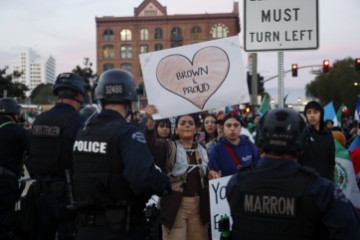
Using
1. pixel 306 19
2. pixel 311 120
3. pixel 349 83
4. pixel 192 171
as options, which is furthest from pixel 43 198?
pixel 349 83

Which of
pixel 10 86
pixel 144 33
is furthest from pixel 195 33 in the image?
pixel 10 86

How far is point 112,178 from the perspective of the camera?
335 cm

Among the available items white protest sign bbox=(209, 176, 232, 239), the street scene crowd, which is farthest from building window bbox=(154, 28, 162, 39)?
white protest sign bbox=(209, 176, 232, 239)

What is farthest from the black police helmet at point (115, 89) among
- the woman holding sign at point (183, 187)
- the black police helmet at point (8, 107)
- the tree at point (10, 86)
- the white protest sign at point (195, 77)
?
the tree at point (10, 86)

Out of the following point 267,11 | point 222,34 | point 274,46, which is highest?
point 222,34

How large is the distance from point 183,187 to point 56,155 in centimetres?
139

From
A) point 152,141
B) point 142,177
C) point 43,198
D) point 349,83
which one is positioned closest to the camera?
point 142,177

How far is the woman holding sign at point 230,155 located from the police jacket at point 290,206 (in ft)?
7.49

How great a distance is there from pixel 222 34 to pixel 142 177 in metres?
73.2

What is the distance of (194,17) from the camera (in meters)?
74.4

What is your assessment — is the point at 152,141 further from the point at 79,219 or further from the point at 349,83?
the point at 349,83

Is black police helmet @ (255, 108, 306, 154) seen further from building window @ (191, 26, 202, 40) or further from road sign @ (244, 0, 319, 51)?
building window @ (191, 26, 202, 40)

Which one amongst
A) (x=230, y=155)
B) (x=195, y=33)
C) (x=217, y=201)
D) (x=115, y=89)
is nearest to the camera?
(x=115, y=89)

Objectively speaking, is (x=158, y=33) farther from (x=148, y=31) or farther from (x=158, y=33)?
(x=148, y=31)
